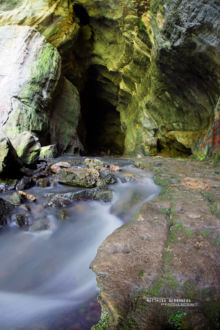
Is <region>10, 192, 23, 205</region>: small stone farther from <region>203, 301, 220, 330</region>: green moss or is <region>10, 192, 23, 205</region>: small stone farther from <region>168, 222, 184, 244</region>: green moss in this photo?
<region>203, 301, 220, 330</region>: green moss

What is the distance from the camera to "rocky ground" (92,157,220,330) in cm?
104

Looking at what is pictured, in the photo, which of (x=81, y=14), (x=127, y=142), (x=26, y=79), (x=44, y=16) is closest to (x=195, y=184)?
(x=26, y=79)

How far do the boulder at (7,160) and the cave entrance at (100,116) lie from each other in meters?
12.7

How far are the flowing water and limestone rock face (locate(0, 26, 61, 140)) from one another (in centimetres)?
605

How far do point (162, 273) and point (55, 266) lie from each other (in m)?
0.95

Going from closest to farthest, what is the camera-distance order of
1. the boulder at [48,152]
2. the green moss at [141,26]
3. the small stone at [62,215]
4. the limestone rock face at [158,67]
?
the small stone at [62,215] < the limestone rock face at [158,67] < the boulder at [48,152] < the green moss at [141,26]

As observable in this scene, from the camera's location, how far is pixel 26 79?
8.68m

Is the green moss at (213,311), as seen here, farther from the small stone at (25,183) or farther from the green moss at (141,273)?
the small stone at (25,183)

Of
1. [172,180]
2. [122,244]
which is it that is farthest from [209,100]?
[122,244]

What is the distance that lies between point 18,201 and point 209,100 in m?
7.76

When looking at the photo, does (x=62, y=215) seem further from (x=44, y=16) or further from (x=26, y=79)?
(x=44, y=16)

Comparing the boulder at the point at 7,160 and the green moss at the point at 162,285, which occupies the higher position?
the boulder at the point at 7,160

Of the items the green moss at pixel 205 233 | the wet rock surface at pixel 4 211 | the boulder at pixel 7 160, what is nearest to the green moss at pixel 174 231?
the green moss at pixel 205 233

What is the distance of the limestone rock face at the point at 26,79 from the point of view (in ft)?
26.0
